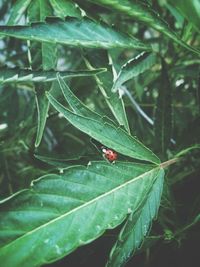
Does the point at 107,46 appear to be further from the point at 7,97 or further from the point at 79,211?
the point at 7,97

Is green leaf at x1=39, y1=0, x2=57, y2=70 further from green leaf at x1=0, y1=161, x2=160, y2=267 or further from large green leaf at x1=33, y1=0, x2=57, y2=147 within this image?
green leaf at x1=0, y1=161, x2=160, y2=267

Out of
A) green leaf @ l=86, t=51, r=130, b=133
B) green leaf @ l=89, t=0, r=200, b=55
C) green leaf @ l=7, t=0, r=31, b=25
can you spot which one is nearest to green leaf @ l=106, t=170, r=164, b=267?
green leaf @ l=86, t=51, r=130, b=133

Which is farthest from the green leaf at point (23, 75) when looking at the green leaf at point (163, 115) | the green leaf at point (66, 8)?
the green leaf at point (163, 115)

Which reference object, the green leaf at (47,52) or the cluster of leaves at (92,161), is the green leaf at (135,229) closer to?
the cluster of leaves at (92,161)

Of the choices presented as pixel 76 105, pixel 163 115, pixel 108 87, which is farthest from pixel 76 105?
pixel 163 115

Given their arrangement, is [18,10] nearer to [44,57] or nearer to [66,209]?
[44,57]
